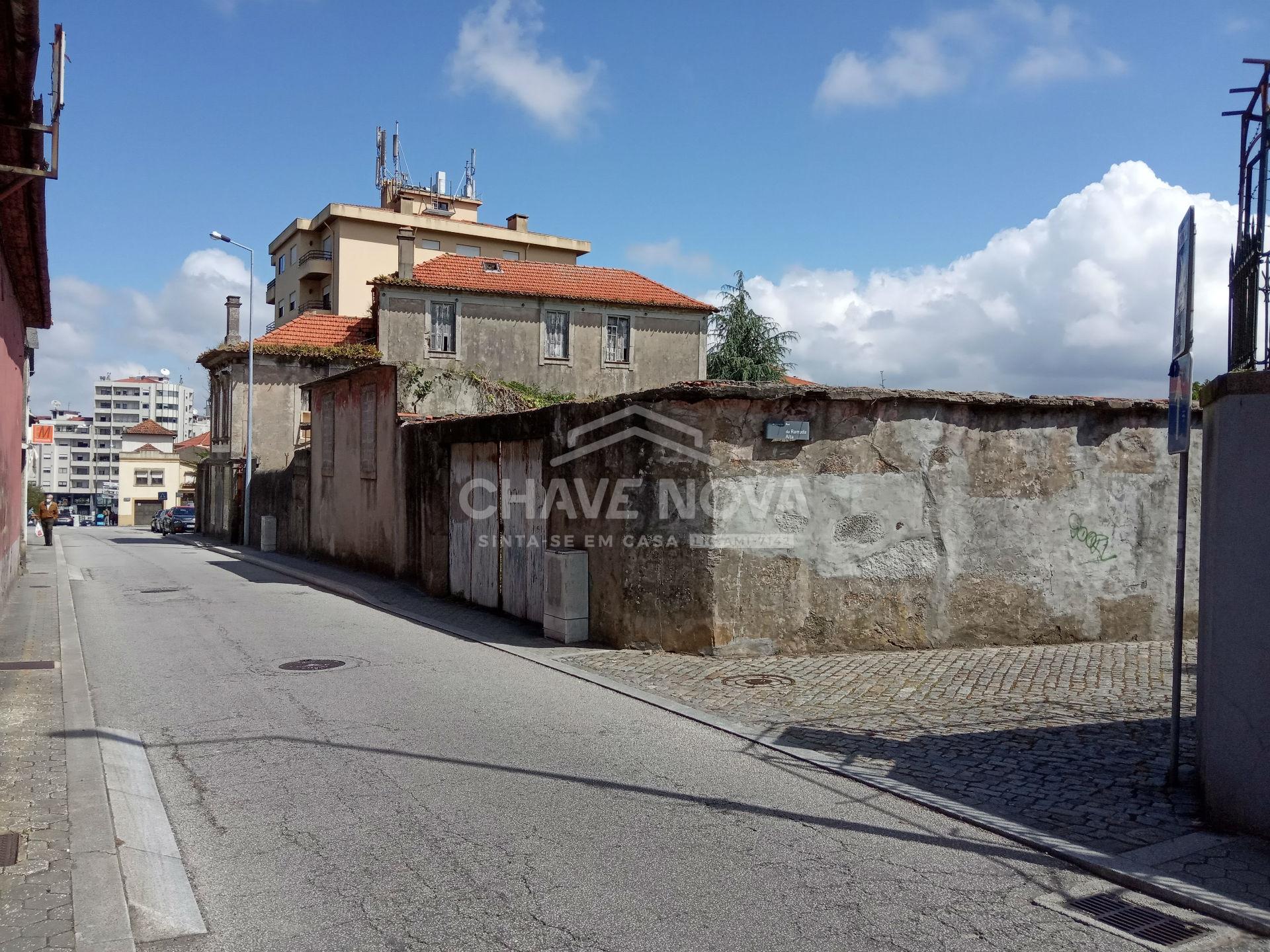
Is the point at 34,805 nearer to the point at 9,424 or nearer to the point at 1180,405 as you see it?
the point at 1180,405

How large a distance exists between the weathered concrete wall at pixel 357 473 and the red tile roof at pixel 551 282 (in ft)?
30.1

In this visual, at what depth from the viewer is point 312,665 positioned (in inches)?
383

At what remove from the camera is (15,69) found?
23.8 feet

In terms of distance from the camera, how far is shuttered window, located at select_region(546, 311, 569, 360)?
31891 mm

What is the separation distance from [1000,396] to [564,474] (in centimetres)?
494

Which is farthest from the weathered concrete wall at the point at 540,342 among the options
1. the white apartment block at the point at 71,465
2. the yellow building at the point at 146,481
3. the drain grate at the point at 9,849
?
the white apartment block at the point at 71,465

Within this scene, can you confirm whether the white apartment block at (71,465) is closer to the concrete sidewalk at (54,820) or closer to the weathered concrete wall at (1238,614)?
the concrete sidewalk at (54,820)

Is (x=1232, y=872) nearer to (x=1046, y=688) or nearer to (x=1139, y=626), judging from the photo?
(x=1046, y=688)

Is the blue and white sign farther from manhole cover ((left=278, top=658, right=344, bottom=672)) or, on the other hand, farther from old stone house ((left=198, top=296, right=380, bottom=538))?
old stone house ((left=198, top=296, right=380, bottom=538))

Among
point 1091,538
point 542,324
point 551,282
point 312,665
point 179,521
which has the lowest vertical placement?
point 179,521

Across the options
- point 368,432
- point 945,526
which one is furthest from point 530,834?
A: point 368,432

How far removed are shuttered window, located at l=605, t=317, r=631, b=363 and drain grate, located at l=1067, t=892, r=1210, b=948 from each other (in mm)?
29001

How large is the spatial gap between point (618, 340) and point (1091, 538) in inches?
915

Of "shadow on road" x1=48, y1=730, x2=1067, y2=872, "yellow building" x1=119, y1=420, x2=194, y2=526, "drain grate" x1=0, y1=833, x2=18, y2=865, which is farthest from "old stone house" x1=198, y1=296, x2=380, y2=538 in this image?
"yellow building" x1=119, y1=420, x2=194, y2=526
